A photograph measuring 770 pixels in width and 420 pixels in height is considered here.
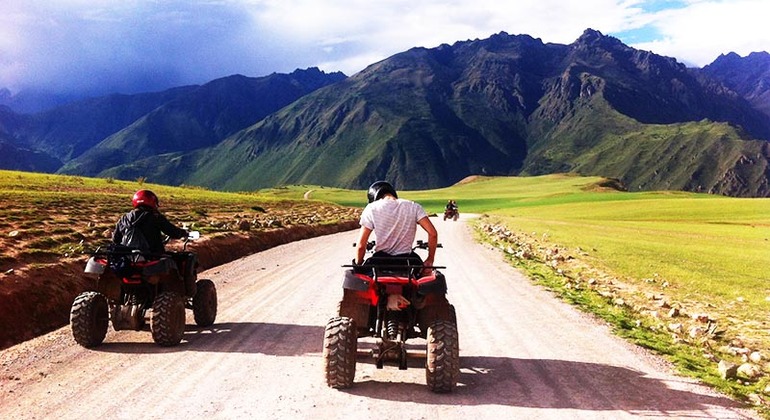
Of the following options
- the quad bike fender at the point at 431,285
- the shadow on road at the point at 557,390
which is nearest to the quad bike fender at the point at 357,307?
the quad bike fender at the point at 431,285

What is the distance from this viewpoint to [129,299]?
10.5m

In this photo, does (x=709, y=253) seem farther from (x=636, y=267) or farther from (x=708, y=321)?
(x=708, y=321)

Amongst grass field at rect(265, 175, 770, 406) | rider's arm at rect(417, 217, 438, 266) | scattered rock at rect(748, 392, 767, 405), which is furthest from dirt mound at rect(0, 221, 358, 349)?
scattered rock at rect(748, 392, 767, 405)

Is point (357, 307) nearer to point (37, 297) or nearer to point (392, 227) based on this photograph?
point (392, 227)

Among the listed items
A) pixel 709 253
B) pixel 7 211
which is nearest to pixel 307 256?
pixel 7 211

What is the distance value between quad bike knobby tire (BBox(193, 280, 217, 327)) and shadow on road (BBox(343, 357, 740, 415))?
464 cm

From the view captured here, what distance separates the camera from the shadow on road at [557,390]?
746 cm

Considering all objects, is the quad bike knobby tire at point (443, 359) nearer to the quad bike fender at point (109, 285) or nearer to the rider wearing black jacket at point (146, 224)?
the rider wearing black jacket at point (146, 224)

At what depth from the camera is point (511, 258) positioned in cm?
2534

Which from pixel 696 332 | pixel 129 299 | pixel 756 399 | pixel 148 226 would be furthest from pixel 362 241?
pixel 696 332

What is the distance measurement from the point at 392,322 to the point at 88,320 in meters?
5.23

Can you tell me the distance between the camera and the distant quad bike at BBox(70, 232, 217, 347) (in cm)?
975

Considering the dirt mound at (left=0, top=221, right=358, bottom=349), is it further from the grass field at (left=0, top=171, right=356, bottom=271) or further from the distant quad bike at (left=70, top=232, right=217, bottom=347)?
the distant quad bike at (left=70, top=232, right=217, bottom=347)

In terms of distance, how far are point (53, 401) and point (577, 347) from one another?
8.28 m
